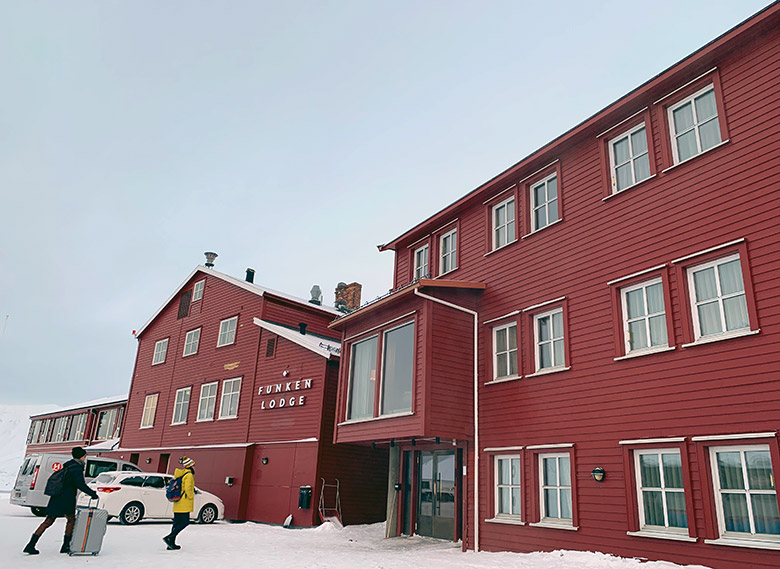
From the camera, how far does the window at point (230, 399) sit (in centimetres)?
2369

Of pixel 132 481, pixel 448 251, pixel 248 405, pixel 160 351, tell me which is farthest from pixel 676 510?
pixel 160 351

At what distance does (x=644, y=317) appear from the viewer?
36.7 ft

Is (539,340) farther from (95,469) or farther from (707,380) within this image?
(95,469)

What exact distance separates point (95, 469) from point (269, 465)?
6192mm

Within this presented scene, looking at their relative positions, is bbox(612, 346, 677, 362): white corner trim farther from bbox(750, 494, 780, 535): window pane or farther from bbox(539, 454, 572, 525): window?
bbox(750, 494, 780, 535): window pane

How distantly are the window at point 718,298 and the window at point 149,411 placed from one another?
2538 cm

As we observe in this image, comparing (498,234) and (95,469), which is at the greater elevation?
(498,234)

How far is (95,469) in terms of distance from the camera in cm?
2128

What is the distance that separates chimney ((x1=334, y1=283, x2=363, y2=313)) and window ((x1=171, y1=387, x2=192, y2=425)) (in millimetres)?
7678

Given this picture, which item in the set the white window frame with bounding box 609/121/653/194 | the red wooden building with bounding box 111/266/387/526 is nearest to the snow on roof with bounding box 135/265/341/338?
the red wooden building with bounding box 111/266/387/526

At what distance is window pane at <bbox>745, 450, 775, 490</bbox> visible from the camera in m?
8.77

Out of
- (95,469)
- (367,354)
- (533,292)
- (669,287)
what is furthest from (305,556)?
(95,469)

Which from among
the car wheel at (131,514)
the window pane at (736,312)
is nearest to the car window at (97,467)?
the car wheel at (131,514)

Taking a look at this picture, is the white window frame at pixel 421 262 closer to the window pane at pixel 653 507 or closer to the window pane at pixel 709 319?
the window pane at pixel 709 319
